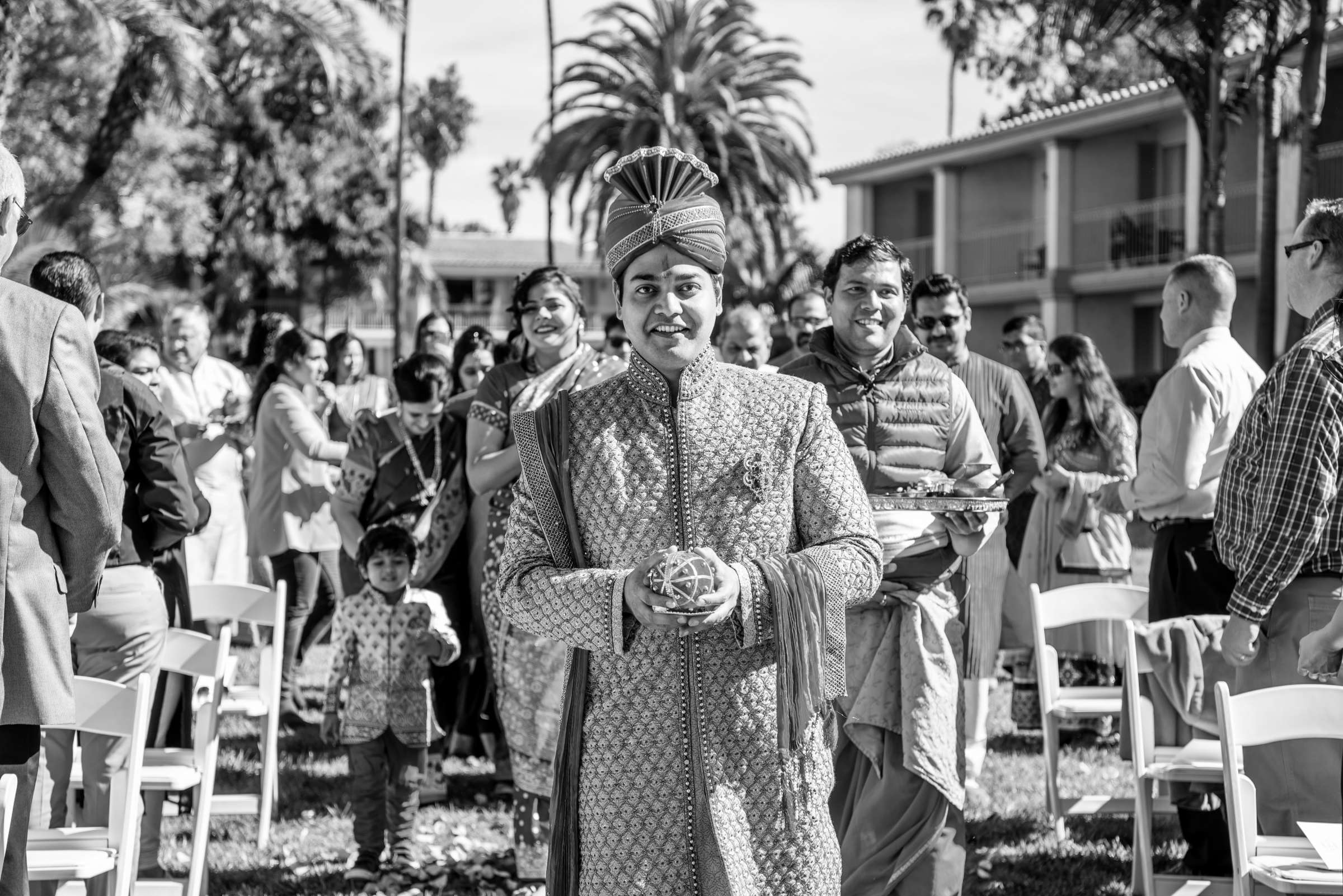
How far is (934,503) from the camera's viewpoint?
13.4 feet

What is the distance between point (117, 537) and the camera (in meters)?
3.43

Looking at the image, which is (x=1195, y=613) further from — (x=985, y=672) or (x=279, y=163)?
(x=279, y=163)

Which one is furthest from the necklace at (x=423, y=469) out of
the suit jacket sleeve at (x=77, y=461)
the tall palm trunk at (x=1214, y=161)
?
the tall palm trunk at (x=1214, y=161)

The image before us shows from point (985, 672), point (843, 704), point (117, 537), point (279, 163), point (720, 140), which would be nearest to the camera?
point (117, 537)

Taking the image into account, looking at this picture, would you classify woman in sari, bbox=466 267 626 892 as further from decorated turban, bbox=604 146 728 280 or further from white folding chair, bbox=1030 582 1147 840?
decorated turban, bbox=604 146 728 280

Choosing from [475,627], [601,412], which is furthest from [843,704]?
[475,627]

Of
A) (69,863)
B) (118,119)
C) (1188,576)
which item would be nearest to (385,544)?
(69,863)

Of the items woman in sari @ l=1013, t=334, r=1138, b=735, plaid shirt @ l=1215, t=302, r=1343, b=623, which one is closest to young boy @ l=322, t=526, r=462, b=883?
plaid shirt @ l=1215, t=302, r=1343, b=623

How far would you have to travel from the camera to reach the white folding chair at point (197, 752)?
4688 mm

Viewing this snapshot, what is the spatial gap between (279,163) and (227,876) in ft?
96.9

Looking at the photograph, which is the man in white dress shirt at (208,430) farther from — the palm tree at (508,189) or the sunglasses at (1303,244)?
the palm tree at (508,189)

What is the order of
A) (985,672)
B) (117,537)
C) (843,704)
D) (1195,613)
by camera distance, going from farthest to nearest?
(985,672) → (1195,613) → (843,704) → (117,537)

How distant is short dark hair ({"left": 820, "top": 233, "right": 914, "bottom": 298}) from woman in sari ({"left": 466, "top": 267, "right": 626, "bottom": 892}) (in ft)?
3.31

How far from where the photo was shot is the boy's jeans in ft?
17.1
